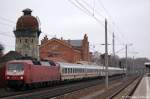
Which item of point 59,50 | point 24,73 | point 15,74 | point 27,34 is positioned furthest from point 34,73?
point 59,50

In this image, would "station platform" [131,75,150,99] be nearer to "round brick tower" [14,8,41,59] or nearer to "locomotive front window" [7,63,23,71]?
"locomotive front window" [7,63,23,71]

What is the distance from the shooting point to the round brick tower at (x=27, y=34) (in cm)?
8794

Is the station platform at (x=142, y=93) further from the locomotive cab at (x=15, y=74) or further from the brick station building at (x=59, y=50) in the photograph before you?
the brick station building at (x=59, y=50)

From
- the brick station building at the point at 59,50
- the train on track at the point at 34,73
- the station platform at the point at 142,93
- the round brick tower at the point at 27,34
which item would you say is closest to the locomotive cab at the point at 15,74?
the train on track at the point at 34,73

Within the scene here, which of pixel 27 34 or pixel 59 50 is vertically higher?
pixel 27 34

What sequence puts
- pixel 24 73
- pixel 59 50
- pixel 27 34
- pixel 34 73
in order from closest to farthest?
pixel 24 73 < pixel 34 73 < pixel 27 34 < pixel 59 50

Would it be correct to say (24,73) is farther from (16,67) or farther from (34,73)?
(34,73)

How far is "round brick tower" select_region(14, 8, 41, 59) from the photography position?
87938 millimetres

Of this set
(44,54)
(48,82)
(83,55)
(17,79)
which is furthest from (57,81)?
(83,55)

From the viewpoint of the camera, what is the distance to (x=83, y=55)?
132250mm

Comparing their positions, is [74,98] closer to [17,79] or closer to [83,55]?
[17,79]

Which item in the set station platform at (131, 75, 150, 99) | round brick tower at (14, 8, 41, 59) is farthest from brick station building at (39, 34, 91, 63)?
station platform at (131, 75, 150, 99)

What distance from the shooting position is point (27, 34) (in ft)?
293

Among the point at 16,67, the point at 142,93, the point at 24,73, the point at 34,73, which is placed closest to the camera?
A: the point at 142,93
